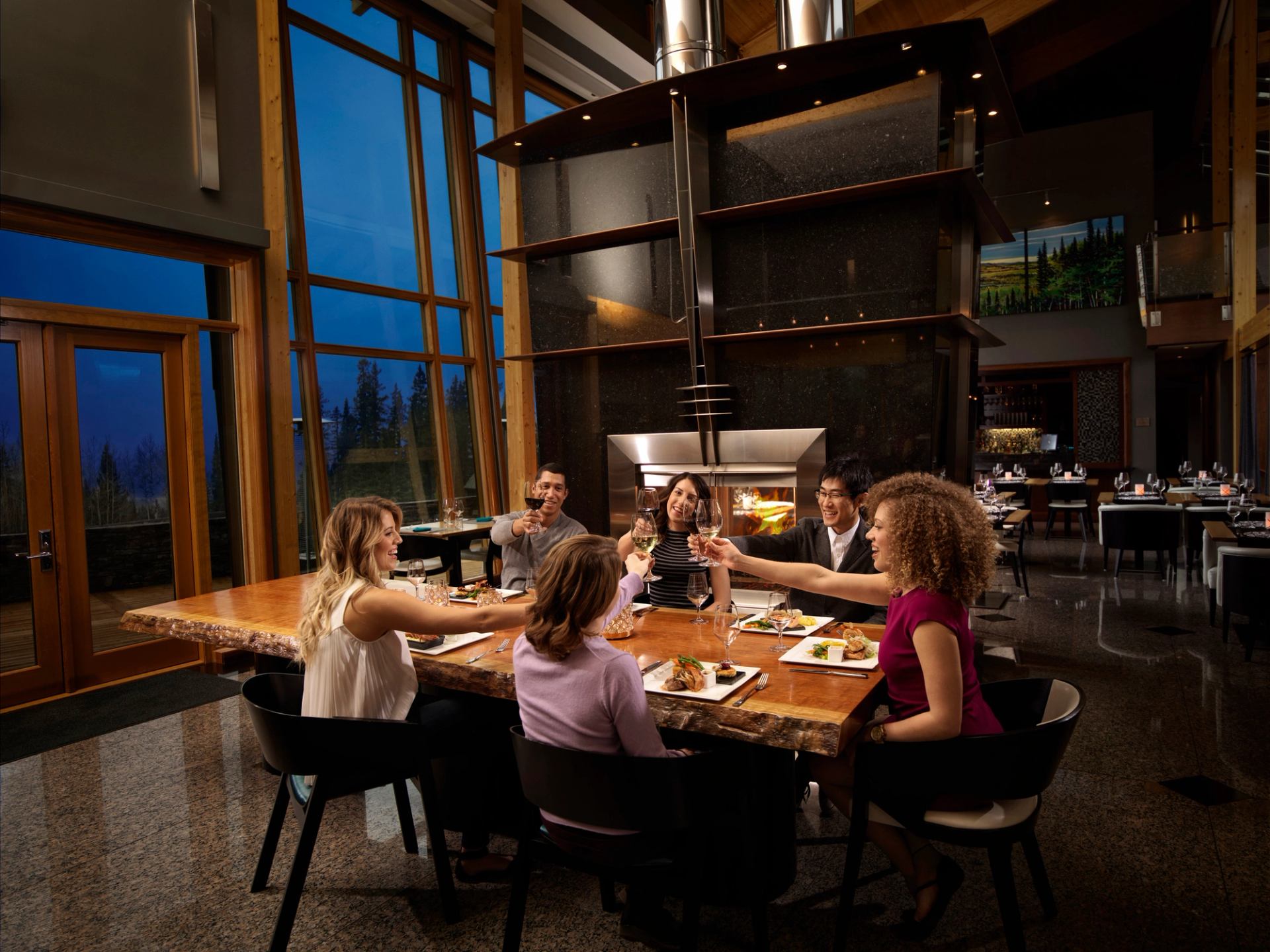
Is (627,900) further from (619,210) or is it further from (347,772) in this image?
(619,210)

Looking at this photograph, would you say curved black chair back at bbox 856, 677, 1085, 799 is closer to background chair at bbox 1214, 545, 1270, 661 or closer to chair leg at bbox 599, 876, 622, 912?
chair leg at bbox 599, 876, 622, 912

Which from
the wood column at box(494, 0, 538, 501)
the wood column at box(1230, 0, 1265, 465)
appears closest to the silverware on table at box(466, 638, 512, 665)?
the wood column at box(494, 0, 538, 501)

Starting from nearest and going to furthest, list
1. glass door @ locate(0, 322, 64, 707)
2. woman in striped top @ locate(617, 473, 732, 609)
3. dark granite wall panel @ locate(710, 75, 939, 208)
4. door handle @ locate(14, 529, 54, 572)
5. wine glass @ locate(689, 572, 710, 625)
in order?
wine glass @ locate(689, 572, 710, 625) < woman in striped top @ locate(617, 473, 732, 609) < dark granite wall panel @ locate(710, 75, 939, 208) < glass door @ locate(0, 322, 64, 707) < door handle @ locate(14, 529, 54, 572)

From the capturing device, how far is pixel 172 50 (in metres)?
5.41

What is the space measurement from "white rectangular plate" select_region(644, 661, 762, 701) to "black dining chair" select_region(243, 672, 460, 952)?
706 mm

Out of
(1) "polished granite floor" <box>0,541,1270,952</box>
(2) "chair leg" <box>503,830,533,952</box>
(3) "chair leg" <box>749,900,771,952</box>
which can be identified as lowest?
(1) "polished granite floor" <box>0,541,1270,952</box>

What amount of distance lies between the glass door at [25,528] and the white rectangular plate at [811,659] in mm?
4843

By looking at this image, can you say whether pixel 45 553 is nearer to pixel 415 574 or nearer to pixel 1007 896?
pixel 415 574

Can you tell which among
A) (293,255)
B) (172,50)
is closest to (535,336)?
(293,255)

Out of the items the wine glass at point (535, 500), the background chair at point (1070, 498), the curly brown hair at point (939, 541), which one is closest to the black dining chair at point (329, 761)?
the curly brown hair at point (939, 541)

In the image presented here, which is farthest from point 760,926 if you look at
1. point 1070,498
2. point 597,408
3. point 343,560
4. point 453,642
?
point 1070,498

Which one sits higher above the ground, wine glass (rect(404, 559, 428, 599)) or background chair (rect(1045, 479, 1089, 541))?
wine glass (rect(404, 559, 428, 599))

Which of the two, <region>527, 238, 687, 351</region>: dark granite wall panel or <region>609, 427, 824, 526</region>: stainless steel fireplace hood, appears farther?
<region>527, 238, 687, 351</region>: dark granite wall panel

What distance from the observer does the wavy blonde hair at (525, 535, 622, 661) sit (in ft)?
6.07
